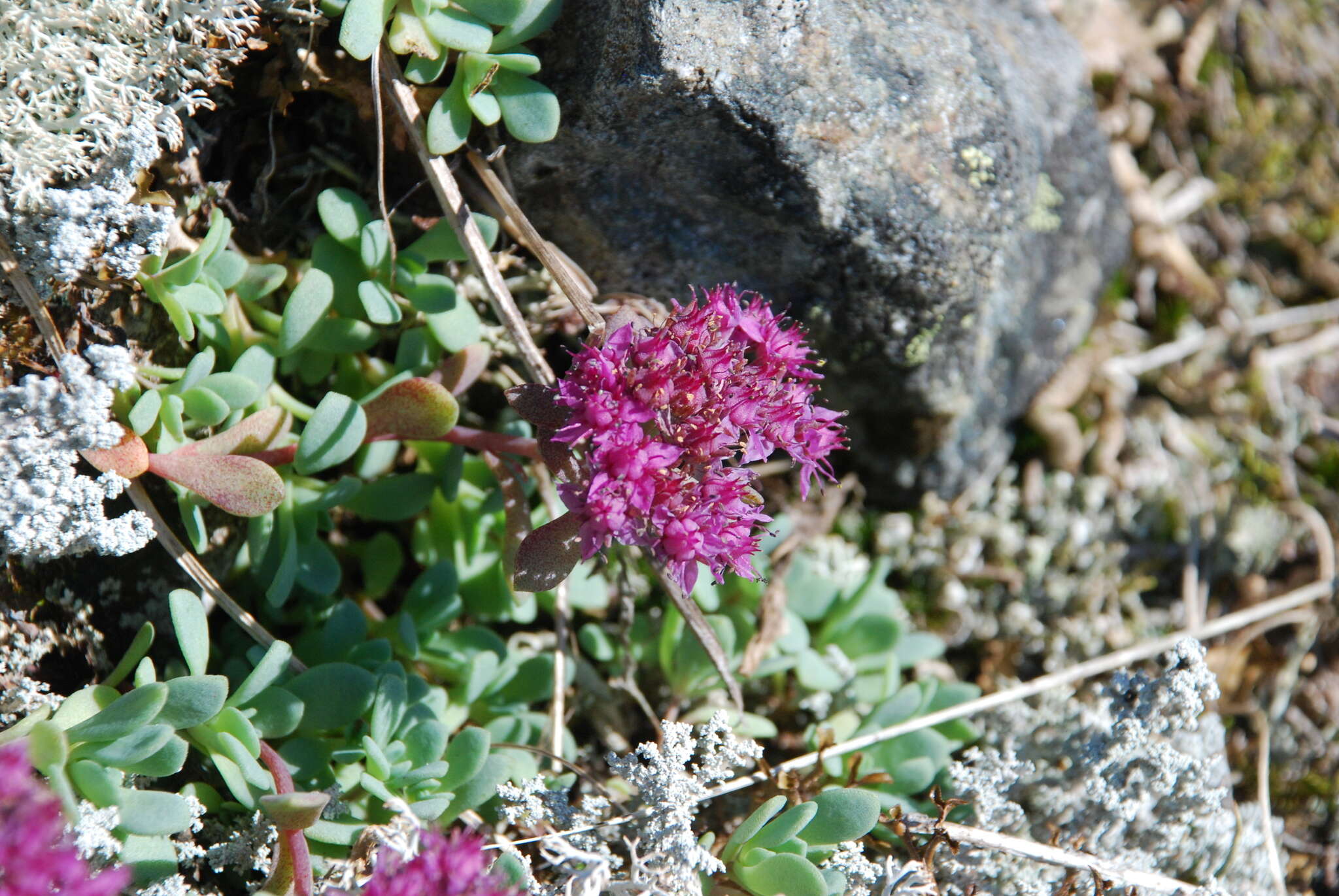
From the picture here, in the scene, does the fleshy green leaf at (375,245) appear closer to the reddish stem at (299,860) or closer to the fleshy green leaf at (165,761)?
the fleshy green leaf at (165,761)

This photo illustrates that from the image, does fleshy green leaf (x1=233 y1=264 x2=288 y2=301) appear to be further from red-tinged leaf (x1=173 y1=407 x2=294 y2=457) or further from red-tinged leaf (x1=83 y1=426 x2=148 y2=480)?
red-tinged leaf (x1=83 y1=426 x2=148 y2=480)

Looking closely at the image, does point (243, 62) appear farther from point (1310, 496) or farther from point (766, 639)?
point (1310, 496)

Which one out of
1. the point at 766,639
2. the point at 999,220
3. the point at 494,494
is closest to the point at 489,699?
the point at 494,494

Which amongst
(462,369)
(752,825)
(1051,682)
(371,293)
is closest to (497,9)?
(371,293)

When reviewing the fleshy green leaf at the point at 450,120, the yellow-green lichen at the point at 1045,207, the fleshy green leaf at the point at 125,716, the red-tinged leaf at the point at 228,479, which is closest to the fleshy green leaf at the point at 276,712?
the fleshy green leaf at the point at 125,716

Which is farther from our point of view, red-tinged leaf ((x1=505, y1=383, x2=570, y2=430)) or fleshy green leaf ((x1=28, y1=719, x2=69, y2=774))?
red-tinged leaf ((x1=505, y1=383, x2=570, y2=430))

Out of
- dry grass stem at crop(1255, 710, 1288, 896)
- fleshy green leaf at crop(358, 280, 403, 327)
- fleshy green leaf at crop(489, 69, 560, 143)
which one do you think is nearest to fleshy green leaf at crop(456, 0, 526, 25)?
fleshy green leaf at crop(489, 69, 560, 143)

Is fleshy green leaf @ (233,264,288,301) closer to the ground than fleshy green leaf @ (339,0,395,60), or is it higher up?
closer to the ground
